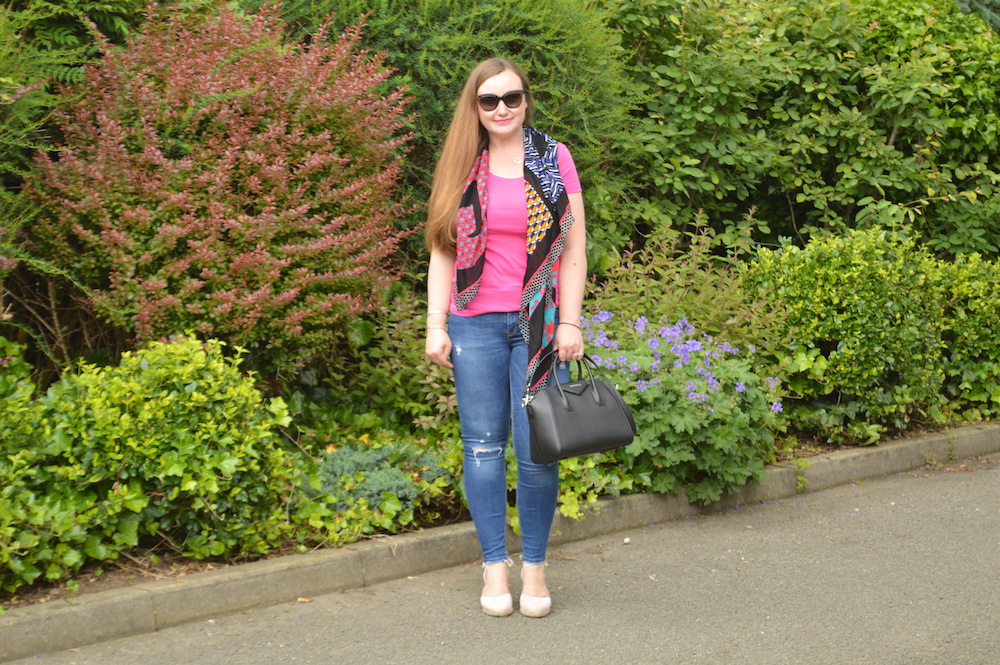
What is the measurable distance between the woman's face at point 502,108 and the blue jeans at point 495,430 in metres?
0.69

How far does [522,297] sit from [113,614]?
183cm

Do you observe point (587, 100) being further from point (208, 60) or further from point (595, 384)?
point (595, 384)

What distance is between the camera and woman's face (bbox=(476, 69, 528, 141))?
12.5ft

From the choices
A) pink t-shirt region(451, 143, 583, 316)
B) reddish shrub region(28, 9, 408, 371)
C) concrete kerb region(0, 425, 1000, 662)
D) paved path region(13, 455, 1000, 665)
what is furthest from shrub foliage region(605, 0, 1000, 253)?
pink t-shirt region(451, 143, 583, 316)

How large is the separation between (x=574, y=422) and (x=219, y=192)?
2.04 m

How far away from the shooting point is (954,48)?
8562 millimetres

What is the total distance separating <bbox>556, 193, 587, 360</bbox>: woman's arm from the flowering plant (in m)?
1.41

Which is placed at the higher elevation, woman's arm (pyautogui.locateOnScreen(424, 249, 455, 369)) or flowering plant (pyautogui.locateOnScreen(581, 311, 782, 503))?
woman's arm (pyautogui.locateOnScreen(424, 249, 455, 369))

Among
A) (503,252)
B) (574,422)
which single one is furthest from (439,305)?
(574,422)

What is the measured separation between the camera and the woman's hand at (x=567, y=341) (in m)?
3.80

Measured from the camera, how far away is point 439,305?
3904mm

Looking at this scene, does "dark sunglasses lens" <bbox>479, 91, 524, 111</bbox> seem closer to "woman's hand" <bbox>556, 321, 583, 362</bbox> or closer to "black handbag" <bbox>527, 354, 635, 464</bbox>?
"woman's hand" <bbox>556, 321, 583, 362</bbox>

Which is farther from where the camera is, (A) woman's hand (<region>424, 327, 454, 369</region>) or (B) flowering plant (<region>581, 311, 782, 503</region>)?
(B) flowering plant (<region>581, 311, 782, 503</region>)

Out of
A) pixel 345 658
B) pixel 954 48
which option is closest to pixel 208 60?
pixel 345 658
